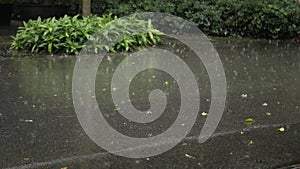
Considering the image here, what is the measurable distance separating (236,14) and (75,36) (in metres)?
4.33

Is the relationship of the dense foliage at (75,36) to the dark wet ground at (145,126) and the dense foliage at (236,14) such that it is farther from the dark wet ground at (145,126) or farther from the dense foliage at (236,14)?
the dense foliage at (236,14)

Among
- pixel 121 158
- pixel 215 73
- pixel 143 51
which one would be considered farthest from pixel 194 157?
pixel 143 51

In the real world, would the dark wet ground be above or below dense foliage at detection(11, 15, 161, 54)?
above

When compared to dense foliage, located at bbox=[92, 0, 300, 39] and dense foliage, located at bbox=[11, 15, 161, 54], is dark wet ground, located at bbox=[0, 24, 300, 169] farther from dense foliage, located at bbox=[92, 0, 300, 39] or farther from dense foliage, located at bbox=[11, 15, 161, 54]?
dense foliage, located at bbox=[92, 0, 300, 39]

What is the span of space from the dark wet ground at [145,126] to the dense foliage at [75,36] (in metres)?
0.59

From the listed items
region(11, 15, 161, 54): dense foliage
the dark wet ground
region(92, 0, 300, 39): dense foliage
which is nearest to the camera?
the dark wet ground

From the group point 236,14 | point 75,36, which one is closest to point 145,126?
point 75,36

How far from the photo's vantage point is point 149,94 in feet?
19.0

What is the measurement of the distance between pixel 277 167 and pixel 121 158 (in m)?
1.16

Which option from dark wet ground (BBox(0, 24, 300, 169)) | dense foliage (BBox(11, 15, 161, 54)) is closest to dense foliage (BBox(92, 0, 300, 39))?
dense foliage (BBox(11, 15, 161, 54))

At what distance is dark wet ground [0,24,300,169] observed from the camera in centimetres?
367

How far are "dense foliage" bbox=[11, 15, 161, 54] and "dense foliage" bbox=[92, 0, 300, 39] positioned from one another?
2.21 meters

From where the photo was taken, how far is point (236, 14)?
36.9 ft

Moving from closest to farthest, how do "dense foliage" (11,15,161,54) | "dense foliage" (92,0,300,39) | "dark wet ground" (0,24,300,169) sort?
"dark wet ground" (0,24,300,169), "dense foliage" (11,15,161,54), "dense foliage" (92,0,300,39)
